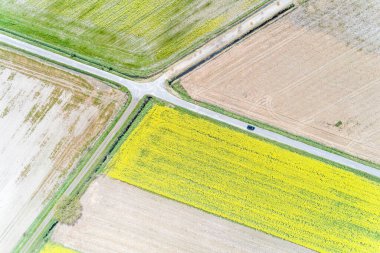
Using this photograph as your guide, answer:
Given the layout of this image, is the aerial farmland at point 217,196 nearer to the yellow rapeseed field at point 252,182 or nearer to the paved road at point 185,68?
the yellow rapeseed field at point 252,182

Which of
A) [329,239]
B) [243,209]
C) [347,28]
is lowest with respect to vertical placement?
[329,239]

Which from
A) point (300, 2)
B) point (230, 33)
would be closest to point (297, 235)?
point (230, 33)

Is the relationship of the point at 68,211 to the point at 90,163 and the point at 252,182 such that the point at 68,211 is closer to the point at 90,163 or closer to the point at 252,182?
the point at 90,163

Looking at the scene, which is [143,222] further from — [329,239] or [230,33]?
[230,33]

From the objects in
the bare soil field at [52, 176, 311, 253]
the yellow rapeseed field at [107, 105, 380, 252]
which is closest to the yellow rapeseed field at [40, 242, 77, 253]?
the bare soil field at [52, 176, 311, 253]

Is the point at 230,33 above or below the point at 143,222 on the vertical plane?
above

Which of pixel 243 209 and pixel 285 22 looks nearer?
pixel 243 209

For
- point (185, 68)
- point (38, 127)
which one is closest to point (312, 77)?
point (185, 68)

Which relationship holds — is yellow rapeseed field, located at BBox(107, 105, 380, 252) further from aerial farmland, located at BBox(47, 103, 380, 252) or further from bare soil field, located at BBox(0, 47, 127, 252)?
bare soil field, located at BBox(0, 47, 127, 252)
